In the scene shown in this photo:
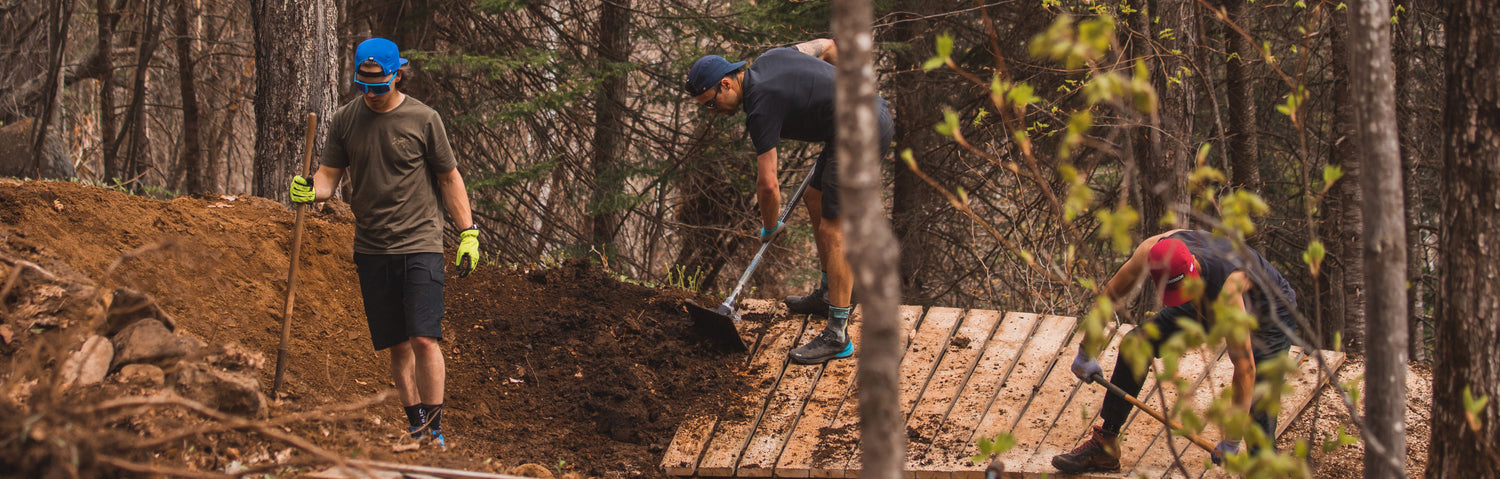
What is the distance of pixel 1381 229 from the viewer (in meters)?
2.23

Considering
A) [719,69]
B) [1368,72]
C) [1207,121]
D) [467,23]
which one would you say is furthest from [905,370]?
[467,23]

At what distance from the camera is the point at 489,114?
28.6ft

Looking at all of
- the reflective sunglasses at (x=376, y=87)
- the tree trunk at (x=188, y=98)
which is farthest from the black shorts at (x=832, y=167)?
the tree trunk at (x=188, y=98)

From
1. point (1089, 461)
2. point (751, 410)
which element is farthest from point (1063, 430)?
point (751, 410)

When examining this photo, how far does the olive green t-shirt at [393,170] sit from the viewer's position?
143 inches

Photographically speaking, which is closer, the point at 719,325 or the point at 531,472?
the point at 531,472

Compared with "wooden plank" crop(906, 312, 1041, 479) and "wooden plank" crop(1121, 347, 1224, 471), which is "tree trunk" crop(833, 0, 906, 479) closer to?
"wooden plank" crop(906, 312, 1041, 479)

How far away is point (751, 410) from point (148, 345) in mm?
2597

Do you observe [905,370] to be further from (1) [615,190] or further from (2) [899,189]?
(2) [899,189]

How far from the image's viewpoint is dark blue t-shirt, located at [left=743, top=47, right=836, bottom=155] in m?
4.40

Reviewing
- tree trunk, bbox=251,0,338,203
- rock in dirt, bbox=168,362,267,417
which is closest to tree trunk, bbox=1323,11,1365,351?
rock in dirt, bbox=168,362,267,417

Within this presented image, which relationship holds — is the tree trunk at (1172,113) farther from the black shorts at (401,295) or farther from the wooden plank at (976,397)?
the black shorts at (401,295)

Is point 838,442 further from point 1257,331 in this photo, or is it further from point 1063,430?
point 1257,331

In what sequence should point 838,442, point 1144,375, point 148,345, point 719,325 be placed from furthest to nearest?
1. point 719,325
2. point 838,442
3. point 1144,375
4. point 148,345
